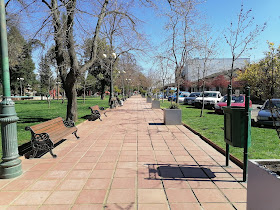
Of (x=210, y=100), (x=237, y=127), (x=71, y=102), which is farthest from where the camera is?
(x=210, y=100)

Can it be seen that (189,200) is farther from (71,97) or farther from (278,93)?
(71,97)

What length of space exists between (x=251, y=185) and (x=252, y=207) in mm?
229

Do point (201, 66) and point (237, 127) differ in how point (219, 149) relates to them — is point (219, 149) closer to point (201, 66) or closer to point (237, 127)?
point (237, 127)

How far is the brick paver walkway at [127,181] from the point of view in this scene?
3.07 m

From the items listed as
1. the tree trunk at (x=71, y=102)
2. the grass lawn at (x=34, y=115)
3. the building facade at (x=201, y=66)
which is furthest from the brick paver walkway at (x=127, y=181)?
the building facade at (x=201, y=66)

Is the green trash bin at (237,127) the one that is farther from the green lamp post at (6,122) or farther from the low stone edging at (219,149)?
the green lamp post at (6,122)

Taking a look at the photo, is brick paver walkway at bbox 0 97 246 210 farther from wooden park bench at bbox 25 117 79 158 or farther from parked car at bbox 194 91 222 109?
parked car at bbox 194 91 222 109

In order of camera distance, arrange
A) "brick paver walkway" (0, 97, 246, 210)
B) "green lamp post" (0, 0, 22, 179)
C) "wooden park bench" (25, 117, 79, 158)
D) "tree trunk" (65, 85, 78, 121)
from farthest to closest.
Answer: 1. "tree trunk" (65, 85, 78, 121)
2. "wooden park bench" (25, 117, 79, 158)
3. "green lamp post" (0, 0, 22, 179)
4. "brick paver walkway" (0, 97, 246, 210)

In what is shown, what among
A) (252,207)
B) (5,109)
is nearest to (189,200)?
(252,207)

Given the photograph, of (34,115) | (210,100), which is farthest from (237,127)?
(210,100)

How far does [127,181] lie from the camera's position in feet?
12.4

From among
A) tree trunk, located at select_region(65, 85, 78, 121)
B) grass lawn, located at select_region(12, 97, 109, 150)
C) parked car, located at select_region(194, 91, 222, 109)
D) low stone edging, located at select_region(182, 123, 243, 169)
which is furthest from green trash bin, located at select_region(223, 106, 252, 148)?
parked car, located at select_region(194, 91, 222, 109)

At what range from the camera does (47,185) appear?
143 inches

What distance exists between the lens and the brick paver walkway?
3070 millimetres
